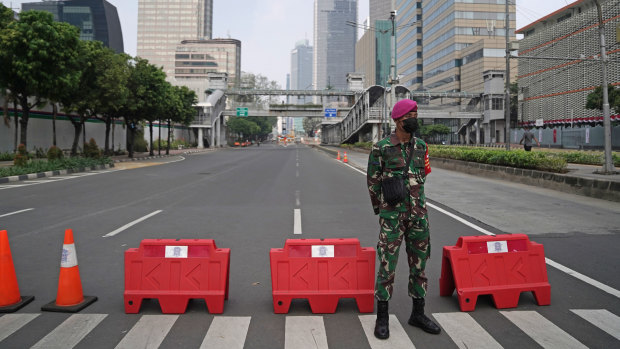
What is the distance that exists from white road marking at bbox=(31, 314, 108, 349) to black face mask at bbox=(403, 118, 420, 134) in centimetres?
322

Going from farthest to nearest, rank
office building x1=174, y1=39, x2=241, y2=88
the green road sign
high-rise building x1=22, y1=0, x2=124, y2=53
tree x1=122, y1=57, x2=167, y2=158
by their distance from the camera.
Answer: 1. office building x1=174, y1=39, x2=241, y2=88
2. high-rise building x1=22, y1=0, x2=124, y2=53
3. the green road sign
4. tree x1=122, y1=57, x2=167, y2=158

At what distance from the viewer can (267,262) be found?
627 cm

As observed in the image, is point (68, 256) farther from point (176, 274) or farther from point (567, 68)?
point (567, 68)

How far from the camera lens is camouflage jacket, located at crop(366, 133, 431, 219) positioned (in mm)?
3994

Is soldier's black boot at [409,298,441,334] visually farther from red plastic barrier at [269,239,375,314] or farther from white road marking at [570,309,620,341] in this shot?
white road marking at [570,309,620,341]

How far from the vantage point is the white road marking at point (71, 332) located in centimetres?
380

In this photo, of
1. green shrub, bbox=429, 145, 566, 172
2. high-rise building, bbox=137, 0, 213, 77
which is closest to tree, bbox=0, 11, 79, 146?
green shrub, bbox=429, 145, 566, 172

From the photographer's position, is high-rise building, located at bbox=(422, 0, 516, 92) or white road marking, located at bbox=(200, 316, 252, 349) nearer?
white road marking, located at bbox=(200, 316, 252, 349)

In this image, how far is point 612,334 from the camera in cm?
395

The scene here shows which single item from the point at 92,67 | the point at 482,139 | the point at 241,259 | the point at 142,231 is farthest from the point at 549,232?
the point at 482,139

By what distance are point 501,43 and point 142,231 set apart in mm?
84306

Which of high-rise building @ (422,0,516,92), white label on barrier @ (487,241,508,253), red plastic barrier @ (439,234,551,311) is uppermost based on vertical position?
high-rise building @ (422,0,516,92)

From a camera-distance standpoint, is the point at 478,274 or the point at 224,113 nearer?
the point at 478,274

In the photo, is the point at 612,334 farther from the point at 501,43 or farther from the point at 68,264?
the point at 501,43
